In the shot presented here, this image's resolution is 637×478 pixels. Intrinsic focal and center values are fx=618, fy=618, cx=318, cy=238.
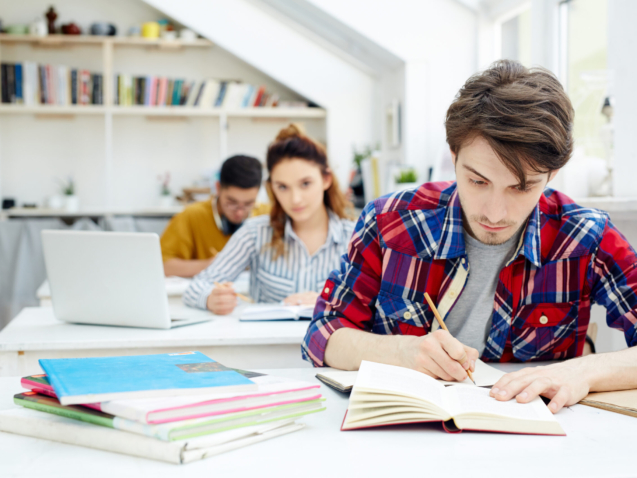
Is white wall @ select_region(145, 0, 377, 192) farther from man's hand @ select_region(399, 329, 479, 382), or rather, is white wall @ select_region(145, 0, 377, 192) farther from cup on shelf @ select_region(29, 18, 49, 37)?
man's hand @ select_region(399, 329, 479, 382)

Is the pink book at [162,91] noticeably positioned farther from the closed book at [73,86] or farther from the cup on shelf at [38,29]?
the cup on shelf at [38,29]

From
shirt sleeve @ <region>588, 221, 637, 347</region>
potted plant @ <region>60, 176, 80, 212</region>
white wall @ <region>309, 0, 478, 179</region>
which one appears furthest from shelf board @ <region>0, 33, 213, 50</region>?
shirt sleeve @ <region>588, 221, 637, 347</region>

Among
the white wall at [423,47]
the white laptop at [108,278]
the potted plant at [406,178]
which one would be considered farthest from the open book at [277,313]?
the white wall at [423,47]

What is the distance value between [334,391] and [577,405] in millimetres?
385

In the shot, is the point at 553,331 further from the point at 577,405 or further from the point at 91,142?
the point at 91,142

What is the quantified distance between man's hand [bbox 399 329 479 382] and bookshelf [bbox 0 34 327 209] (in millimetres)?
3967

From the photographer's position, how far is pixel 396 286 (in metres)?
1.29

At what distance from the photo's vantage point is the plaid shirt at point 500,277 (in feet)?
4.06

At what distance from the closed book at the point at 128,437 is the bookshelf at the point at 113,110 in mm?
4152

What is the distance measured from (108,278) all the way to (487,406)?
1134 mm

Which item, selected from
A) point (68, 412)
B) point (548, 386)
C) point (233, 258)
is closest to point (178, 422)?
point (68, 412)

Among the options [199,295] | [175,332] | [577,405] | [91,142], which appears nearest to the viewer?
[577,405]

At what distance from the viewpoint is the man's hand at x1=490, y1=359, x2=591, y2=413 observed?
923 millimetres

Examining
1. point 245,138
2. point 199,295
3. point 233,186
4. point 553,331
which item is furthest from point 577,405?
point 245,138
